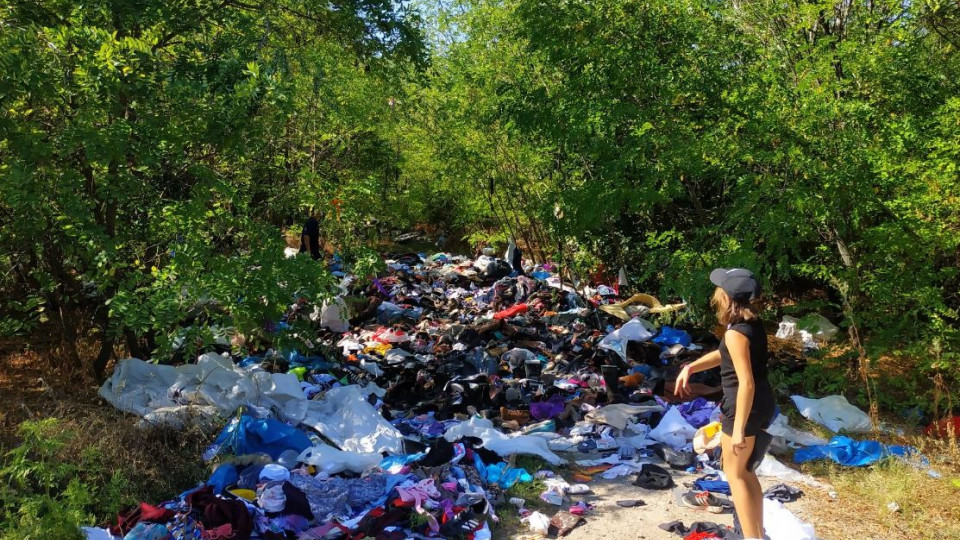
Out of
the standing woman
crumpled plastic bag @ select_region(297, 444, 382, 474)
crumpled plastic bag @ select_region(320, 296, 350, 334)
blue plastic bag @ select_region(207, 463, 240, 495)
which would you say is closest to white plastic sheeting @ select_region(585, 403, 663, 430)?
crumpled plastic bag @ select_region(297, 444, 382, 474)

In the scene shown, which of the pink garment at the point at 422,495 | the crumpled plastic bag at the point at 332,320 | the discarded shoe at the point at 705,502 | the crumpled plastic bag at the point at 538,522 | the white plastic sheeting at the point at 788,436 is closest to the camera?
the pink garment at the point at 422,495

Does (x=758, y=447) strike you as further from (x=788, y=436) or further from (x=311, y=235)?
(x=311, y=235)

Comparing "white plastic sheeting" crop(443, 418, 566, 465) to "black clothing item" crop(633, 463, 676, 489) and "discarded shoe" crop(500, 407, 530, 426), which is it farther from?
"black clothing item" crop(633, 463, 676, 489)

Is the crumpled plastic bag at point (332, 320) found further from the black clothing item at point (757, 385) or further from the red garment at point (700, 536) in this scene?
the black clothing item at point (757, 385)

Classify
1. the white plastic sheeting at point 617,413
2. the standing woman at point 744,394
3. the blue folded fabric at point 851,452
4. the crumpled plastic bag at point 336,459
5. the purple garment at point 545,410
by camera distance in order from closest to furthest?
the standing woman at point 744,394, the crumpled plastic bag at point 336,459, the blue folded fabric at point 851,452, the white plastic sheeting at point 617,413, the purple garment at point 545,410

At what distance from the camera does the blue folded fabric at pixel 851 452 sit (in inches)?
205

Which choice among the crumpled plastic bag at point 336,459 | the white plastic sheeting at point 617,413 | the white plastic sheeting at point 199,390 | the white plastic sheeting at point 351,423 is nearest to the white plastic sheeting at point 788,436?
the white plastic sheeting at point 617,413

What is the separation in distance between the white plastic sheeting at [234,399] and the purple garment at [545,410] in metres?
1.55

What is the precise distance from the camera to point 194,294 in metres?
4.90

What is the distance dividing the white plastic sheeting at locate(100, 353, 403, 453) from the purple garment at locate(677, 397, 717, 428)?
2.60 m

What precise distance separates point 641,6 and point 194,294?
17.5ft

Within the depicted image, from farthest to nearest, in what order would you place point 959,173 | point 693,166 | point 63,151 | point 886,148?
point 693,166 < point 886,148 < point 959,173 < point 63,151

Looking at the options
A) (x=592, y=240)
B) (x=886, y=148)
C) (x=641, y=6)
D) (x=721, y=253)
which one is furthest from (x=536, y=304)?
(x=886, y=148)

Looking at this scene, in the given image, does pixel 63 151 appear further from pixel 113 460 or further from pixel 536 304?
pixel 536 304
